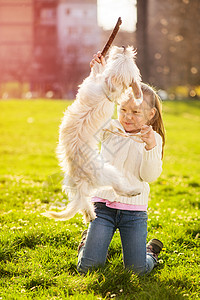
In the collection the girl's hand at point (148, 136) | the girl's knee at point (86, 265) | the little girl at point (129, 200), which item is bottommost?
the girl's knee at point (86, 265)

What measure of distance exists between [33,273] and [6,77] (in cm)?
4322

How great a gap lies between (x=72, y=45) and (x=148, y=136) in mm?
43797

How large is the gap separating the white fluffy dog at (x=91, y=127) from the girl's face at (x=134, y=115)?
2.73 feet

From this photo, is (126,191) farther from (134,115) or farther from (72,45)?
(72,45)

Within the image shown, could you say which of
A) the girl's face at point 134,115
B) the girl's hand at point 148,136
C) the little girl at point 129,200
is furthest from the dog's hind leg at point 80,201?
the girl's face at point 134,115

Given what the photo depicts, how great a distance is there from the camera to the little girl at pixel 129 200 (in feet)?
12.2

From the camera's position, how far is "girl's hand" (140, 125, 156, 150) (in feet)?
11.5

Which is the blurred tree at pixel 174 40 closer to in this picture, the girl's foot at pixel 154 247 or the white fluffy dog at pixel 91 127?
the girl's foot at pixel 154 247

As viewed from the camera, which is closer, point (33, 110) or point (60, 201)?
point (60, 201)

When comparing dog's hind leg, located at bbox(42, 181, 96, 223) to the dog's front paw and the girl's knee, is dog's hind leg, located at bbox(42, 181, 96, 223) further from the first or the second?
the girl's knee

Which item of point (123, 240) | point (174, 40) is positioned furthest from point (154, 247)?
point (174, 40)

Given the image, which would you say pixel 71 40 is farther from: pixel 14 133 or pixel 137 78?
pixel 137 78

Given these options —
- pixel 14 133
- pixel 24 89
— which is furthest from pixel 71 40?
pixel 14 133

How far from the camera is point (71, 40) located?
1828 inches
